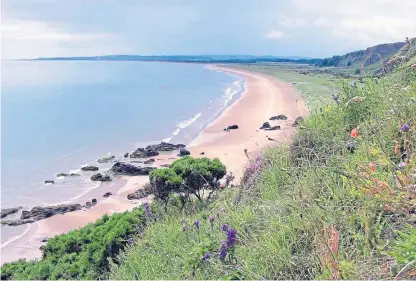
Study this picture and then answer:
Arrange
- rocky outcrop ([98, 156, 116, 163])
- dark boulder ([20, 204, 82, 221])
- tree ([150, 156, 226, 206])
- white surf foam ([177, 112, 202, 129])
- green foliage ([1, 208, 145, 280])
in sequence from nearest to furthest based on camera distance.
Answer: green foliage ([1, 208, 145, 280]), tree ([150, 156, 226, 206]), dark boulder ([20, 204, 82, 221]), rocky outcrop ([98, 156, 116, 163]), white surf foam ([177, 112, 202, 129])

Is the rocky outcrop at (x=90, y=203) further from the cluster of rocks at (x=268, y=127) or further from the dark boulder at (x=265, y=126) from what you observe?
the dark boulder at (x=265, y=126)

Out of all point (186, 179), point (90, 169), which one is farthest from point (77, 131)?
point (186, 179)

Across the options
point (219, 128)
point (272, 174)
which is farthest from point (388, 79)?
point (219, 128)

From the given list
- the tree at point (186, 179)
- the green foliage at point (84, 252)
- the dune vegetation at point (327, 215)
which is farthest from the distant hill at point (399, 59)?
the tree at point (186, 179)

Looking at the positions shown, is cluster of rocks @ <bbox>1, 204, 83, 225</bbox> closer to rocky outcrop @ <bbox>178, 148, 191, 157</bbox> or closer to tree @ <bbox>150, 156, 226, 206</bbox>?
tree @ <bbox>150, 156, 226, 206</bbox>

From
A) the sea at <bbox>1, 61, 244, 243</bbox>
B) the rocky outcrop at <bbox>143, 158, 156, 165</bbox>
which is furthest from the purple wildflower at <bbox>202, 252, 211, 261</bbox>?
the rocky outcrop at <bbox>143, 158, 156, 165</bbox>

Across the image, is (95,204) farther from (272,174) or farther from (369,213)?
(369,213)
